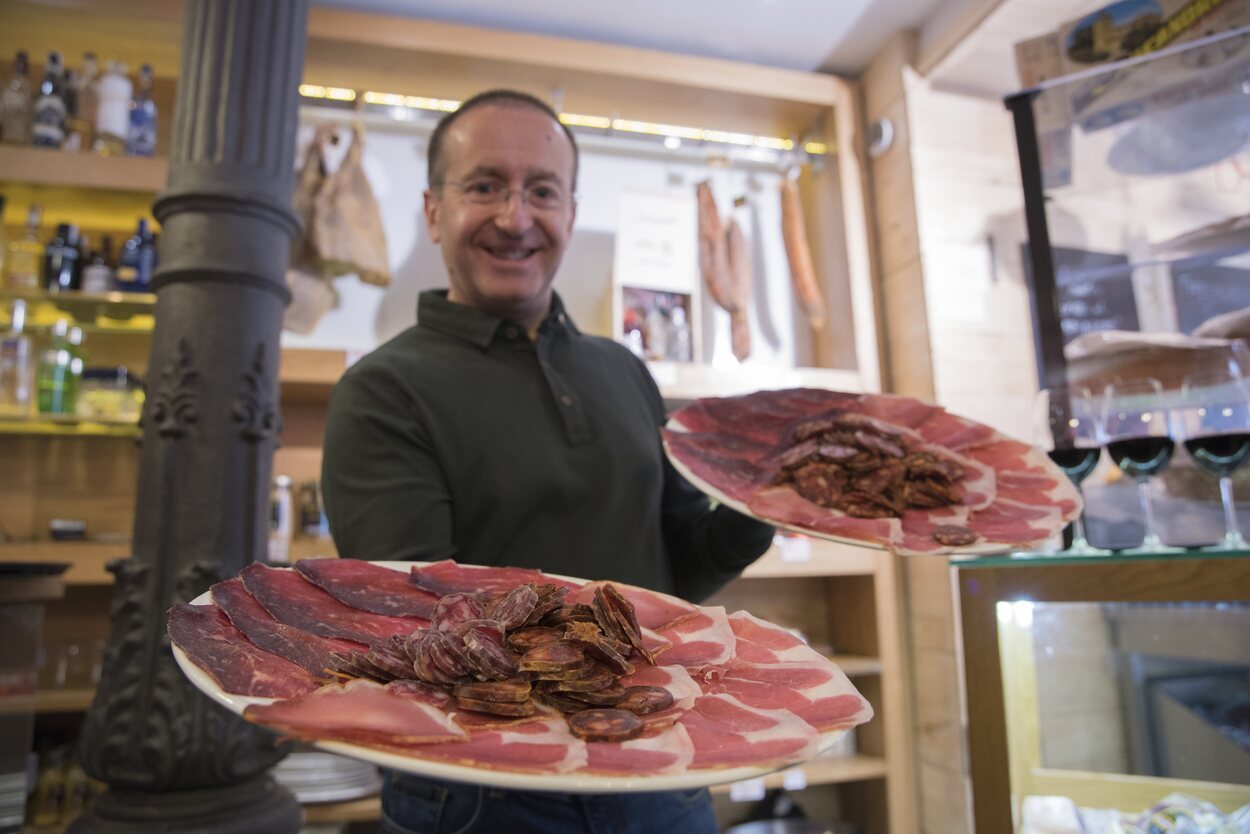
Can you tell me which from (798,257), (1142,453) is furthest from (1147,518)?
(798,257)

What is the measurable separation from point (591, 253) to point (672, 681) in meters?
2.93

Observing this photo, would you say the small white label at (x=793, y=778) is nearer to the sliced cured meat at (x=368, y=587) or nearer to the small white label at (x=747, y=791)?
the small white label at (x=747, y=791)

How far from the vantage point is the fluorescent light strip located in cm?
320

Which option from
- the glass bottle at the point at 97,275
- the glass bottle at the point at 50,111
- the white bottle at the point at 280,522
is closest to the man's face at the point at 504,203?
the white bottle at the point at 280,522

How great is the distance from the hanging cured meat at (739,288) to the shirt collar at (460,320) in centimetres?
173

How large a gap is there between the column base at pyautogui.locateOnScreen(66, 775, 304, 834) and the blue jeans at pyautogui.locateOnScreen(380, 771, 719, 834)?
324 mm

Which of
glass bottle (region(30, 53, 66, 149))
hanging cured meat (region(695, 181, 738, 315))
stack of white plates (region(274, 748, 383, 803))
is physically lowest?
stack of white plates (region(274, 748, 383, 803))

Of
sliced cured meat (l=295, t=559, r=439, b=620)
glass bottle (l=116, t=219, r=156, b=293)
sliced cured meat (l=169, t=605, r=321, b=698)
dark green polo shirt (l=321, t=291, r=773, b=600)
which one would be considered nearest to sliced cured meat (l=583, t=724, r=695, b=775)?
sliced cured meat (l=169, t=605, r=321, b=698)

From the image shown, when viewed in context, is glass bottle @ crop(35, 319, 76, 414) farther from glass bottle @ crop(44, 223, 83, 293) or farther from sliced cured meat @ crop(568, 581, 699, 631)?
sliced cured meat @ crop(568, 581, 699, 631)

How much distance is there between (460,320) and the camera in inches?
58.1

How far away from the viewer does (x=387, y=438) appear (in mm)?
1253

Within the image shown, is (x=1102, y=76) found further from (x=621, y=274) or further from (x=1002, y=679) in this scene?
(x=621, y=274)

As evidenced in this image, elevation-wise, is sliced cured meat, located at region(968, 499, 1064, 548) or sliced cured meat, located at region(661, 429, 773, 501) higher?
sliced cured meat, located at region(661, 429, 773, 501)

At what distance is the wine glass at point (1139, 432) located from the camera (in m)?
1.33
